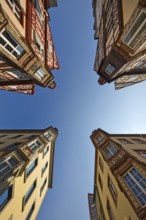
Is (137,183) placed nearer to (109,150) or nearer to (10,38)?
(109,150)

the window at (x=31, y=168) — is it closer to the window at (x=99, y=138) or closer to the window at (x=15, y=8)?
the window at (x=99, y=138)

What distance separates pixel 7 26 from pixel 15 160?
45.8 feet

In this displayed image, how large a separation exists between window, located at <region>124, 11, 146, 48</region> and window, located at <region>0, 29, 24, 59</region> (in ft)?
36.4

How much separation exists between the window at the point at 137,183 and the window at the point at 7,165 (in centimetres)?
1215

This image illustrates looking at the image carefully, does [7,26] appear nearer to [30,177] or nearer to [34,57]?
[34,57]

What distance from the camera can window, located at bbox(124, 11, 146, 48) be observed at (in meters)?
12.5

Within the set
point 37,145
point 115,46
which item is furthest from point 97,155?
point 115,46

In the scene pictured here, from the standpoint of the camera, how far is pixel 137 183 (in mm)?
14641

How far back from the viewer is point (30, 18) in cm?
1873

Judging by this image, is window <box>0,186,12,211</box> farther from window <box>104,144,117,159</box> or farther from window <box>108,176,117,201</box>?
window <box>104,144,117,159</box>

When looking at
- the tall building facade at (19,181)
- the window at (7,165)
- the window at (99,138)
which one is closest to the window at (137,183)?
the tall building facade at (19,181)

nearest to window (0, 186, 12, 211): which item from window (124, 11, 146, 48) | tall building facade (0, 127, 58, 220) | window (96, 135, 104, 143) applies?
tall building facade (0, 127, 58, 220)

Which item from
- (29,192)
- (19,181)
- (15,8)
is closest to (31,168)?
(29,192)

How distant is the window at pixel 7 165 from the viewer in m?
15.7
